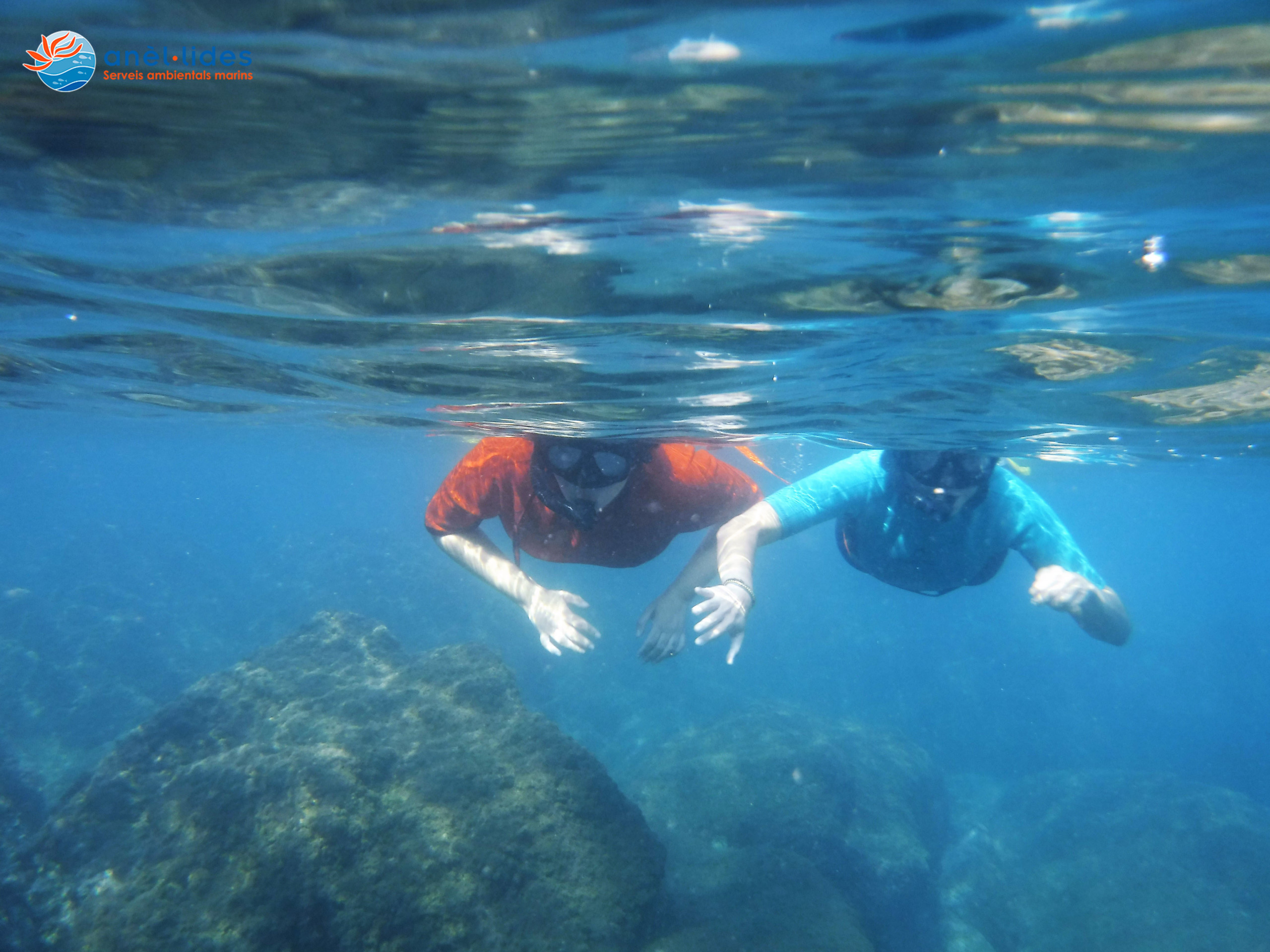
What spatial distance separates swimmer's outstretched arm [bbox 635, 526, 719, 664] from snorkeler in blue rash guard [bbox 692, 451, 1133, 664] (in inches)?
7.8

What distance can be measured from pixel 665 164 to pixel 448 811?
7607mm

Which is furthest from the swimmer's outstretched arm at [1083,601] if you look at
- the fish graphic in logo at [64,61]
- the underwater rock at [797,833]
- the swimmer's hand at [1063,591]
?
the fish graphic in logo at [64,61]

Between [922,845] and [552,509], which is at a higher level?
[552,509]

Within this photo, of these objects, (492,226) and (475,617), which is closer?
(492,226)

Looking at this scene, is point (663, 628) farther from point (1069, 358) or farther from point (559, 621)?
point (1069, 358)

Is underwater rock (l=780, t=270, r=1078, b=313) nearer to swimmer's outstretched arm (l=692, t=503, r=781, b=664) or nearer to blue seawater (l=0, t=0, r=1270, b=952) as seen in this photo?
blue seawater (l=0, t=0, r=1270, b=952)

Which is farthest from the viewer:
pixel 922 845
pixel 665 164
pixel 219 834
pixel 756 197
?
pixel 922 845

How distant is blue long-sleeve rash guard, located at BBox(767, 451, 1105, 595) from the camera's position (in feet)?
22.1

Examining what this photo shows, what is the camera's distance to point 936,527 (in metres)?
7.12

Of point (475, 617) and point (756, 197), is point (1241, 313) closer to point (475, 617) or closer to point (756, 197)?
point (756, 197)

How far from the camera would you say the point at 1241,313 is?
18.0ft

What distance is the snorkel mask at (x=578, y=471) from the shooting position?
6.10 metres

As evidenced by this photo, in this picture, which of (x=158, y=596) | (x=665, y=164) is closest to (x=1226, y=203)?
(x=665, y=164)

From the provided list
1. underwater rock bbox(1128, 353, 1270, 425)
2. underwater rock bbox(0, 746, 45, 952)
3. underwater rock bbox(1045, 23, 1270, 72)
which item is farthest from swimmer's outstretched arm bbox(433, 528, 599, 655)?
underwater rock bbox(1128, 353, 1270, 425)
